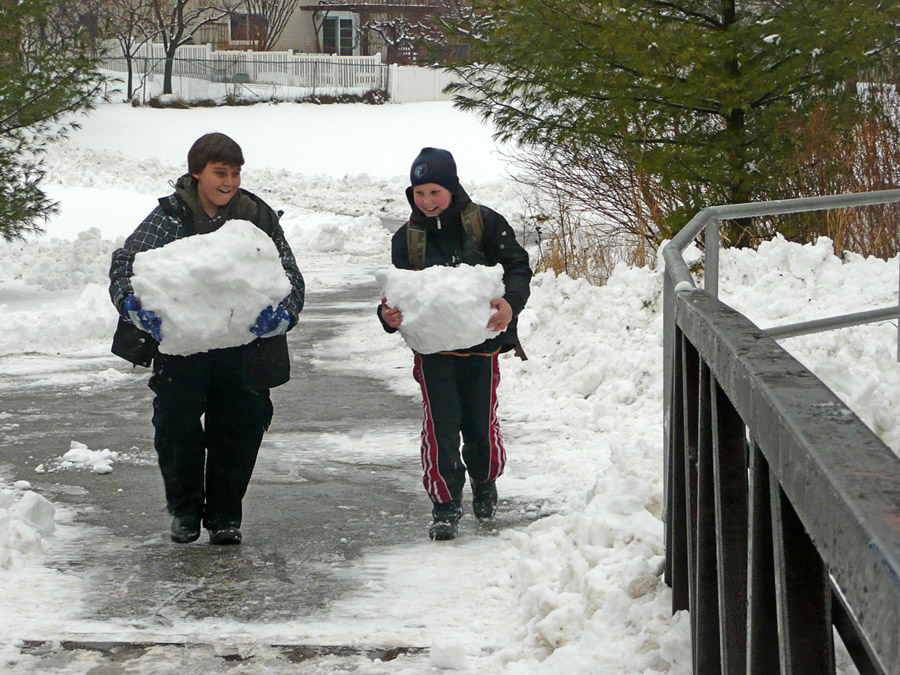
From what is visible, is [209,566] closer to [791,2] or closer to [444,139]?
[791,2]

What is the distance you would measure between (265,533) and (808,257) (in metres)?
5.30

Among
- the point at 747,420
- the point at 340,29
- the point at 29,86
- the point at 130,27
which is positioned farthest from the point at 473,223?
the point at 340,29

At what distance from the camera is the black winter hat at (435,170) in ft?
16.2

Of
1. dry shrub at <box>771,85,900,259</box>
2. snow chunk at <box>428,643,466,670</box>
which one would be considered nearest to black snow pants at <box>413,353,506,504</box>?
snow chunk at <box>428,643,466,670</box>

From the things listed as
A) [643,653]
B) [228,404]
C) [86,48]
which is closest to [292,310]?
[228,404]

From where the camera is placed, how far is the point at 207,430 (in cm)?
502

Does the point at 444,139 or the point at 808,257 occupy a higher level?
the point at 444,139

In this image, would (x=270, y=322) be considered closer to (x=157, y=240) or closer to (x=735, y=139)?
(x=157, y=240)

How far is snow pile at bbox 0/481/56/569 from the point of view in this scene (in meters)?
4.68

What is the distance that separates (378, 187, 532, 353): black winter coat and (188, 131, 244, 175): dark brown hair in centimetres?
79

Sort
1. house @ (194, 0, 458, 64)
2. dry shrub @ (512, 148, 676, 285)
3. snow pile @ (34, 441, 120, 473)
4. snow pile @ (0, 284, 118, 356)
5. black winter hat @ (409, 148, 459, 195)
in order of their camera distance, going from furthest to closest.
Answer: house @ (194, 0, 458, 64) < dry shrub @ (512, 148, 676, 285) < snow pile @ (0, 284, 118, 356) < snow pile @ (34, 441, 120, 473) < black winter hat @ (409, 148, 459, 195)

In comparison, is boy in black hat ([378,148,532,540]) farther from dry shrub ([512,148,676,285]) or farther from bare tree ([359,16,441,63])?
bare tree ([359,16,441,63])

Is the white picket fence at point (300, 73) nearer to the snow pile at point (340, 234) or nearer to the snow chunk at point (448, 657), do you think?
the snow pile at point (340, 234)

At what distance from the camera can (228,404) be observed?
491cm
